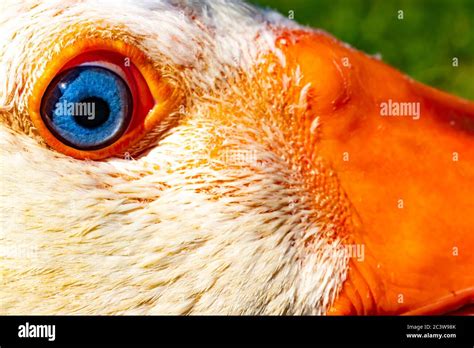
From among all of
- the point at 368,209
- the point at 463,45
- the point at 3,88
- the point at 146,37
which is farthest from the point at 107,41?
the point at 463,45

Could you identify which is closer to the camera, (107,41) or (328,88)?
(107,41)

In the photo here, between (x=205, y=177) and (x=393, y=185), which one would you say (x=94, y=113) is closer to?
(x=205, y=177)

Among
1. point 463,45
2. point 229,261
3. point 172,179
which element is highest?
point 463,45

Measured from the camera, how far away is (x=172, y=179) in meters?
2.25

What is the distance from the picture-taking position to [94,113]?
224cm

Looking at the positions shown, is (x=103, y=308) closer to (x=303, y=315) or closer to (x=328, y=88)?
(x=303, y=315)

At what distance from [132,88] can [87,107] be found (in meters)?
0.13

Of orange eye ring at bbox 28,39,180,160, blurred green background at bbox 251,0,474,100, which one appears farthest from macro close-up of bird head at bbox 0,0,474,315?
blurred green background at bbox 251,0,474,100

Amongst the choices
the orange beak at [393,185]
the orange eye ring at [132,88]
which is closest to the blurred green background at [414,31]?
the orange beak at [393,185]

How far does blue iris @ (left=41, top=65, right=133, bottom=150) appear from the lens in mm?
2201

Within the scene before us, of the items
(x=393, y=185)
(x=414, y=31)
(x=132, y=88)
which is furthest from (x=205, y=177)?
(x=414, y=31)

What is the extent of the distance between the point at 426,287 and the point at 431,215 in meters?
0.20

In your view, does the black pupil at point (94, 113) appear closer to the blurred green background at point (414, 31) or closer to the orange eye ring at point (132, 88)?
the orange eye ring at point (132, 88)

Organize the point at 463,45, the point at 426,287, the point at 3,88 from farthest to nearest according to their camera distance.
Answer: the point at 463,45
the point at 426,287
the point at 3,88
